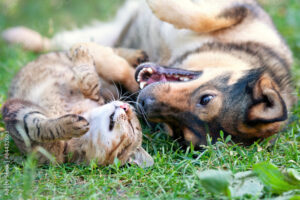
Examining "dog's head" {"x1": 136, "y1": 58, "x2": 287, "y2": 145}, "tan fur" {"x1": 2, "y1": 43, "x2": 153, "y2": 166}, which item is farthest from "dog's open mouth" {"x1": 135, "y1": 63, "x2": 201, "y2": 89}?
"tan fur" {"x1": 2, "y1": 43, "x2": 153, "y2": 166}

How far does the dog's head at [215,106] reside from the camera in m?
3.77

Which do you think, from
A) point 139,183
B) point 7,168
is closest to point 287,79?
point 139,183

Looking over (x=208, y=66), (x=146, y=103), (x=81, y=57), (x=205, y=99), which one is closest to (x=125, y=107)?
(x=146, y=103)

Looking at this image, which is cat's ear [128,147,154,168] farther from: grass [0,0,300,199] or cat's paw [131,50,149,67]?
cat's paw [131,50,149,67]

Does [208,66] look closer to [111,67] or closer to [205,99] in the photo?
[205,99]

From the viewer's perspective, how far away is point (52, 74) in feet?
15.2

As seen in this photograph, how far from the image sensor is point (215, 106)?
379 cm

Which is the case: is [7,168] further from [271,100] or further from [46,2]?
[46,2]

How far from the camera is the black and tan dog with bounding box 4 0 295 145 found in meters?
3.80

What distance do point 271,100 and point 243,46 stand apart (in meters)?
1.28

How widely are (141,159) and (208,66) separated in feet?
4.50

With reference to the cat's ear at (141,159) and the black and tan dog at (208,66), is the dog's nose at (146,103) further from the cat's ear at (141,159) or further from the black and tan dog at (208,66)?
the cat's ear at (141,159)

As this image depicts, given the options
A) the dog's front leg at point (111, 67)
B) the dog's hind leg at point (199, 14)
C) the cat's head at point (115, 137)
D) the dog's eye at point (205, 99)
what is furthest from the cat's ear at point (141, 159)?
the dog's hind leg at point (199, 14)

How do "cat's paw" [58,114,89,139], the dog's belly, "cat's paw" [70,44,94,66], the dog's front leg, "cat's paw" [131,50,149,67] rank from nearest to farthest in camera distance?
"cat's paw" [58,114,89,139] < "cat's paw" [70,44,94,66] < the dog's front leg < the dog's belly < "cat's paw" [131,50,149,67]
